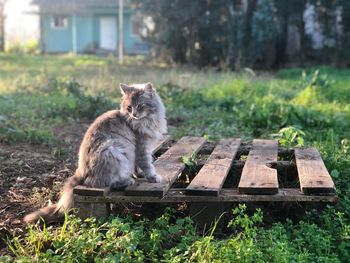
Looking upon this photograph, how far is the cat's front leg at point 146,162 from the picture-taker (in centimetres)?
413

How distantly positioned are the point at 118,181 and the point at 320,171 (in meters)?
1.74

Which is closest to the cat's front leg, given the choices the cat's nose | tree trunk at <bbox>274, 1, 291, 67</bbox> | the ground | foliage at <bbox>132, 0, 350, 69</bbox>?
the cat's nose

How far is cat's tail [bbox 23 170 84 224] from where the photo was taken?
3933mm

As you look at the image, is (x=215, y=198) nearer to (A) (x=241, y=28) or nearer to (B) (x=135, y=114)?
(B) (x=135, y=114)

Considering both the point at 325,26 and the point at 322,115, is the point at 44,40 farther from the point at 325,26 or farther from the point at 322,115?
the point at 322,115

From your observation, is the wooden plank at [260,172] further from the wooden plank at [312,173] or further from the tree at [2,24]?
the tree at [2,24]

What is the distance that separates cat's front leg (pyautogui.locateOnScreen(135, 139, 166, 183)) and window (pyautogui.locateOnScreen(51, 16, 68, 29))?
28882mm

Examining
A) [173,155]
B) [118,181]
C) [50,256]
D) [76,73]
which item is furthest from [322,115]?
[76,73]

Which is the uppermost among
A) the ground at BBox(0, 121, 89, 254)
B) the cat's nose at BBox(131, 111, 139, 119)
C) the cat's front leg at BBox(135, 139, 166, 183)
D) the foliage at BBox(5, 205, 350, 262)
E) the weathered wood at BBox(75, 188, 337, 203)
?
the cat's nose at BBox(131, 111, 139, 119)

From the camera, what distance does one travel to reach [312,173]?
4.37 metres

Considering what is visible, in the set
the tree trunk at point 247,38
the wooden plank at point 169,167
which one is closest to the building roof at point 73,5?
the tree trunk at point 247,38

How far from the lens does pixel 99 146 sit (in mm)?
3986

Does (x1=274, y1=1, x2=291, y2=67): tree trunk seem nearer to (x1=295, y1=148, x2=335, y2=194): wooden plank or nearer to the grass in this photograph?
the grass

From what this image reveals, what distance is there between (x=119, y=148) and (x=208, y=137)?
3.07m
